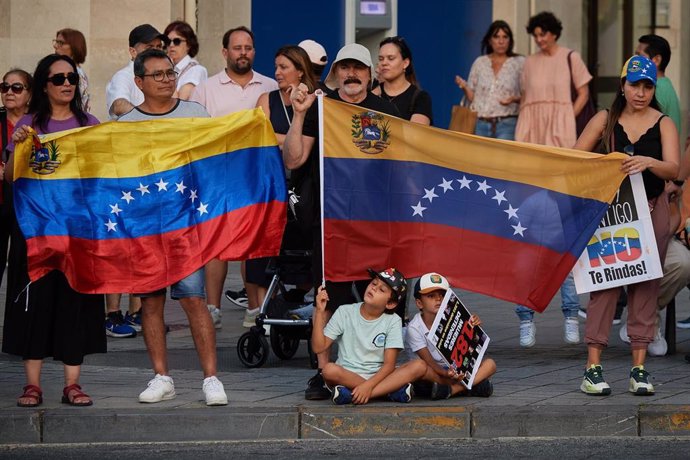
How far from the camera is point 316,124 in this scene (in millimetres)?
9656

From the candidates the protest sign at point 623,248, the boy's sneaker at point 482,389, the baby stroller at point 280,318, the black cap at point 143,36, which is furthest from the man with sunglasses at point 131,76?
the boy's sneaker at point 482,389

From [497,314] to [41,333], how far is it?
17.5 ft

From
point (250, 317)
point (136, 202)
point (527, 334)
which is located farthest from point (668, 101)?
point (136, 202)

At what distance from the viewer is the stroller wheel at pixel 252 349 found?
1061 cm

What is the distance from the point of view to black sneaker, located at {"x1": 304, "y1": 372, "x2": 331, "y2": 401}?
30.0ft

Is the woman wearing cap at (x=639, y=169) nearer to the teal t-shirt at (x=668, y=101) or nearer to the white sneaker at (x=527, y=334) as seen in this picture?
the white sneaker at (x=527, y=334)

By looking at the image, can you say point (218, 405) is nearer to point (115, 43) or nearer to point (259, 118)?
point (259, 118)

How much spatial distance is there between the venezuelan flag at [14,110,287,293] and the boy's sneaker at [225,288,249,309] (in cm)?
430

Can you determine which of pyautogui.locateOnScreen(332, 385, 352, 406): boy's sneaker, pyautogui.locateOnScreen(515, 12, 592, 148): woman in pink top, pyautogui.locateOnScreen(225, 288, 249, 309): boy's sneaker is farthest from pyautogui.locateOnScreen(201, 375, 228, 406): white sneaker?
pyautogui.locateOnScreen(515, 12, 592, 148): woman in pink top

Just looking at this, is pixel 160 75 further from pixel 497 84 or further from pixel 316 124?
pixel 497 84

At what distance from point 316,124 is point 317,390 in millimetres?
1584

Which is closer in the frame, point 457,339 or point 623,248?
point 457,339

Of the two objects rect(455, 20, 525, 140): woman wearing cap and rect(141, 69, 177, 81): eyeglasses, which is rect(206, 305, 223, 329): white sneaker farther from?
rect(455, 20, 525, 140): woman wearing cap

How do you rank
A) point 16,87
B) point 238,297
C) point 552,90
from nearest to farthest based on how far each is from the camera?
point 16,87 → point 238,297 → point 552,90
